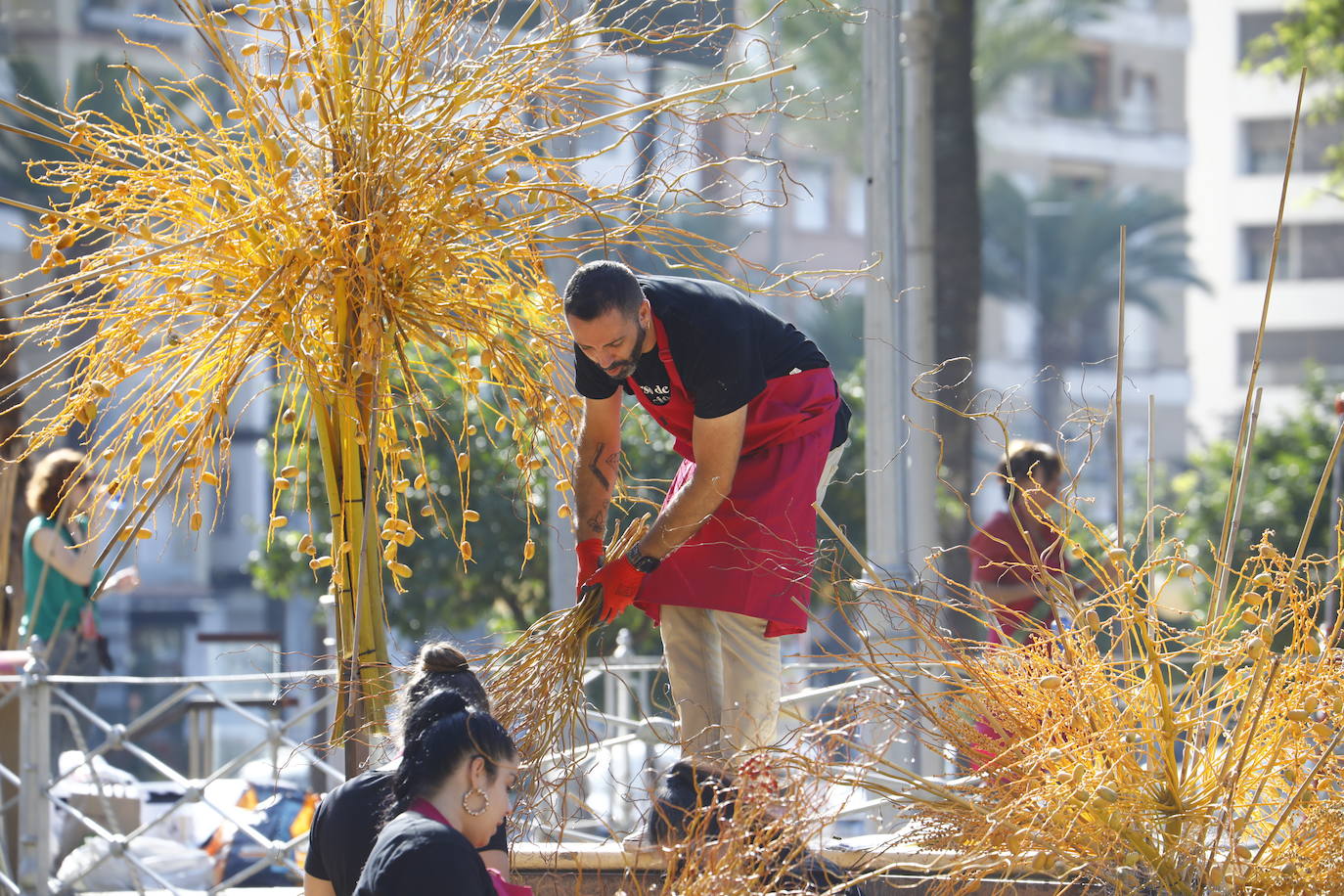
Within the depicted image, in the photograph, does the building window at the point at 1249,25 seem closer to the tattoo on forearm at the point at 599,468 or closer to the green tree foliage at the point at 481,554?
the green tree foliage at the point at 481,554

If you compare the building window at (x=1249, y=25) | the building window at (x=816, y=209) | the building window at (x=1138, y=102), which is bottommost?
the building window at (x=816, y=209)

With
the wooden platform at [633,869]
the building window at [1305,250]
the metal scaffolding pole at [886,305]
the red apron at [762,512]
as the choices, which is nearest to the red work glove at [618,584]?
the red apron at [762,512]

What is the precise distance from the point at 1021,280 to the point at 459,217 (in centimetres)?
2929

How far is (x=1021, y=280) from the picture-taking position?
3058 centimetres

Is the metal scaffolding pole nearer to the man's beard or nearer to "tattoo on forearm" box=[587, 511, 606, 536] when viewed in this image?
"tattoo on forearm" box=[587, 511, 606, 536]

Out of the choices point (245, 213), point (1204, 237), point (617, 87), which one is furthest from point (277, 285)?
point (1204, 237)

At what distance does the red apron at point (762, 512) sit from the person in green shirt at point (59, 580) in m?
2.28

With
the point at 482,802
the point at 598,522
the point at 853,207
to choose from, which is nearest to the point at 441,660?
the point at 482,802

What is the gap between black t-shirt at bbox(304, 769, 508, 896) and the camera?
2457 millimetres


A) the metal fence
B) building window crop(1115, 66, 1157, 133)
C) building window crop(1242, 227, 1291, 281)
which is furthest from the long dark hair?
building window crop(1115, 66, 1157, 133)

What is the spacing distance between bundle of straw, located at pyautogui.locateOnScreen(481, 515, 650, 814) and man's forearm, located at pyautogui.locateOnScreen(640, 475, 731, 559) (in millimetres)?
168

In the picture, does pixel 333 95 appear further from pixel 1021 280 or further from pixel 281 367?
pixel 1021 280

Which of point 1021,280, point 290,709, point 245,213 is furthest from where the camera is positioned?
point 1021,280

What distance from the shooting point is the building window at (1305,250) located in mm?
38125
